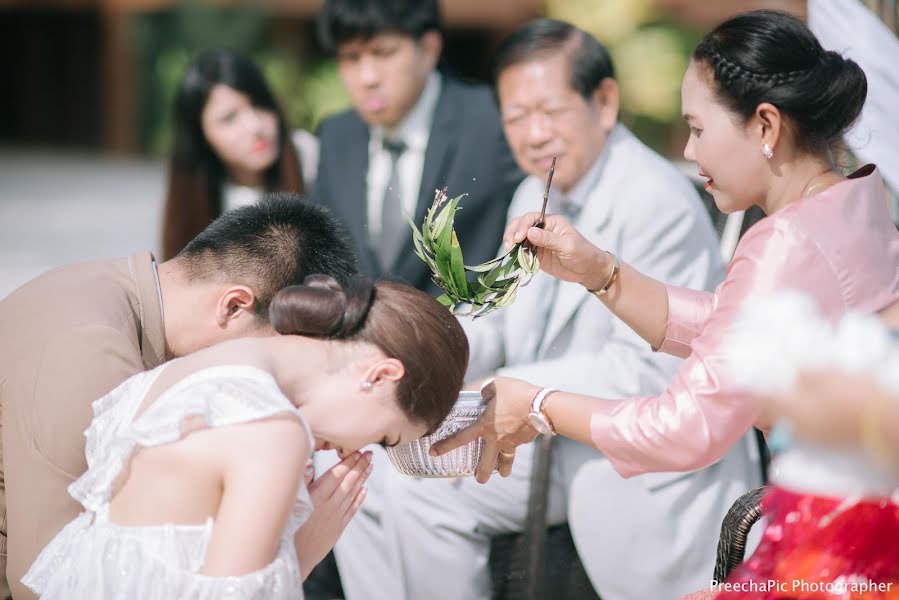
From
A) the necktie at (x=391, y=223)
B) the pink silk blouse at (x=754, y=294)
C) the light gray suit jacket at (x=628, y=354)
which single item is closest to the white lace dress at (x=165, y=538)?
the pink silk blouse at (x=754, y=294)

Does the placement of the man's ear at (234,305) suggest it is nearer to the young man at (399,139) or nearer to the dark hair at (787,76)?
the dark hair at (787,76)

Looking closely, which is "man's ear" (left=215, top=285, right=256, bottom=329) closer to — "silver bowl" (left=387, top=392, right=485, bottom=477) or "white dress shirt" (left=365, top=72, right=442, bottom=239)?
"silver bowl" (left=387, top=392, right=485, bottom=477)

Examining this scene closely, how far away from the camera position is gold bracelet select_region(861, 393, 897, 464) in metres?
1.45

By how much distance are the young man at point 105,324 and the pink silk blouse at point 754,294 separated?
2.49ft

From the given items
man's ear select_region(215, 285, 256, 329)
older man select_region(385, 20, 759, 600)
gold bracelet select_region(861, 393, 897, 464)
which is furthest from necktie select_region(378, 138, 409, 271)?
gold bracelet select_region(861, 393, 897, 464)

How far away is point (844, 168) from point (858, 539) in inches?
41.0

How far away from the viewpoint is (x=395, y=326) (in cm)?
218

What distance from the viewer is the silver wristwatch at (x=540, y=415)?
2436mm

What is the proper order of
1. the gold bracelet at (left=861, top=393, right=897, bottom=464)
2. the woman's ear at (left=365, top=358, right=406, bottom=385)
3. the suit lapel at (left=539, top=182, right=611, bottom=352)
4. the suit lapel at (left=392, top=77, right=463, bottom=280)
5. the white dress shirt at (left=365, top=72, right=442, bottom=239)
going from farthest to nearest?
1. the white dress shirt at (left=365, top=72, right=442, bottom=239)
2. the suit lapel at (left=392, top=77, right=463, bottom=280)
3. the suit lapel at (left=539, top=182, right=611, bottom=352)
4. the woman's ear at (left=365, top=358, right=406, bottom=385)
5. the gold bracelet at (left=861, top=393, right=897, bottom=464)

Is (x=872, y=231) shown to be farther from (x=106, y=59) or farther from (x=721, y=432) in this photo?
(x=106, y=59)

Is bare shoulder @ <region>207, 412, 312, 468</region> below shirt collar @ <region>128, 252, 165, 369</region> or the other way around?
the other way around

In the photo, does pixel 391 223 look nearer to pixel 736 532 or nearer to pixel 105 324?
pixel 105 324

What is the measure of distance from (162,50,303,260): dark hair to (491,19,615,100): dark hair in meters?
1.68

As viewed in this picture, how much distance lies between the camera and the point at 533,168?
3602 mm
